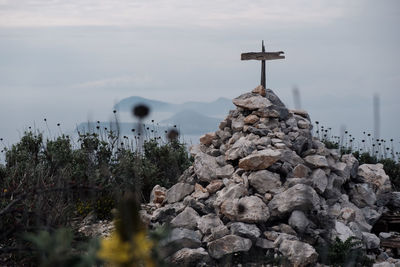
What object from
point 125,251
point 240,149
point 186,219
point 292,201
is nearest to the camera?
point 125,251

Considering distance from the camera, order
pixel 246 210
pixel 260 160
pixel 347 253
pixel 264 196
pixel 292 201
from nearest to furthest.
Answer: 1. pixel 347 253
2. pixel 246 210
3. pixel 292 201
4. pixel 264 196
5. pixel 260 160

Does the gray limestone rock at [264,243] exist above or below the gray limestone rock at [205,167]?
below

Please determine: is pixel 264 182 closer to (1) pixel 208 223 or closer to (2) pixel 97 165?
(1) pixel 208 223

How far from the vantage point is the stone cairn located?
22.0ft

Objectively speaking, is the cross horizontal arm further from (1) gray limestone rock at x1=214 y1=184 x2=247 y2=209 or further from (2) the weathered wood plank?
(1) gray limestone rock at x1=214 y1=184 x2=247 y2=209

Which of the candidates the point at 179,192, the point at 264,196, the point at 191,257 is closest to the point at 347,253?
the point at 264,196

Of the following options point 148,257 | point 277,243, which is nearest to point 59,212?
point 277,243

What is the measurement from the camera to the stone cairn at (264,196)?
6.72m

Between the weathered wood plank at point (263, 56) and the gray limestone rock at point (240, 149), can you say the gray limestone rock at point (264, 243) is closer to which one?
the gray limestone rock at point (240, 149)

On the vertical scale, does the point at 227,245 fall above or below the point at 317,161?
below

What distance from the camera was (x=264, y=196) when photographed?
734 cm

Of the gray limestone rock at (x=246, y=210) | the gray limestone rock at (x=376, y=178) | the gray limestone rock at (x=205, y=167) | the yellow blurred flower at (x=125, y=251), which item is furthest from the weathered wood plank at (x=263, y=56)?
the yellow blurred flower at (x=125, y=251)

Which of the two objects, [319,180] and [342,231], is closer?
[342,231]

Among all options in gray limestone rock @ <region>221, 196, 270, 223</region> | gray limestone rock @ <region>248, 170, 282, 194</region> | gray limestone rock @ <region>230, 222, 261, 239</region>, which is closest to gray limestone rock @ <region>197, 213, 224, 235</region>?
gray limestone rock @ <region>221, 196, 270, 223</region>
